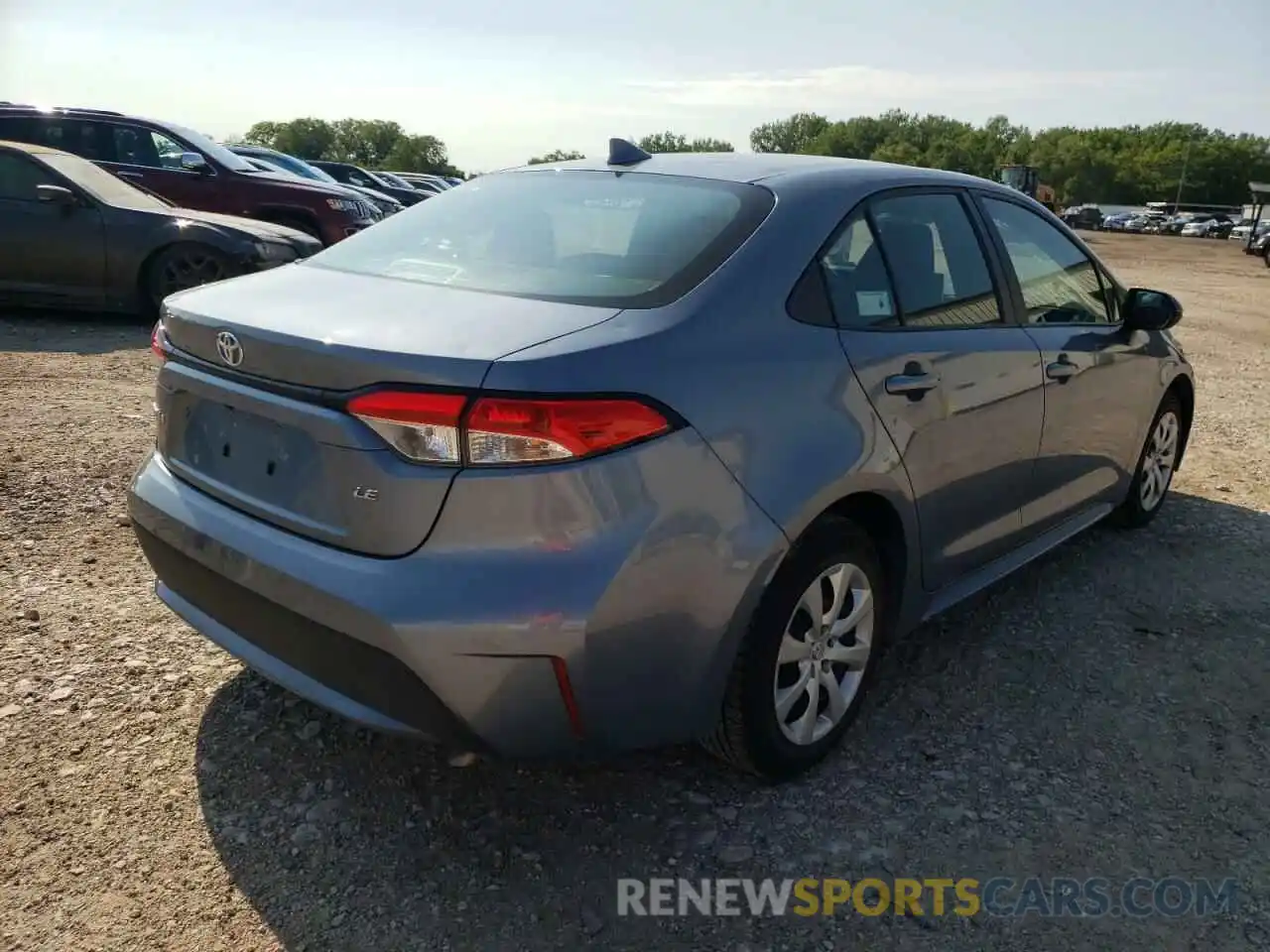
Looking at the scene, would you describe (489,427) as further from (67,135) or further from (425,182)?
(425,182)

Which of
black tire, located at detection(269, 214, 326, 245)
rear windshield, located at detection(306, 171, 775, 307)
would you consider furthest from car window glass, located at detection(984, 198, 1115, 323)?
black tire, located at detection(269, 214, 326, 245)

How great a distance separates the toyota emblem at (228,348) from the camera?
7.66 ft

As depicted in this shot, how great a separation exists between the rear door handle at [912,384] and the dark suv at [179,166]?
843 cm

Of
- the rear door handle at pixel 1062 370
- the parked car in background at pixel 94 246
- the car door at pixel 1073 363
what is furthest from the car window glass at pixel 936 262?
the parked car in background at pixel 94 246

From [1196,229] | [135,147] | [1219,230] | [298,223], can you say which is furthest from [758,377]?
[1219,230]

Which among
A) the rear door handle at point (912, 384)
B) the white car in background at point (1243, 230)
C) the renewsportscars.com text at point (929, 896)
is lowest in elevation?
the renewsportscars.com text at point (929, 896)

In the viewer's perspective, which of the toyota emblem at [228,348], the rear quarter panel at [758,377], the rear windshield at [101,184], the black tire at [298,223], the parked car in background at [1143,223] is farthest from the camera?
the parked car in background at [1143,223]

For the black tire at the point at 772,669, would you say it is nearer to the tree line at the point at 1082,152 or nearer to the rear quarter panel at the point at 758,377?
the rear quarter panel at the point at 758,377

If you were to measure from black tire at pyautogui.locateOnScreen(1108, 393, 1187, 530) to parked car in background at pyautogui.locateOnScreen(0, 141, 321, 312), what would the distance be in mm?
6443

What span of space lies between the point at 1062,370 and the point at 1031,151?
133 meters

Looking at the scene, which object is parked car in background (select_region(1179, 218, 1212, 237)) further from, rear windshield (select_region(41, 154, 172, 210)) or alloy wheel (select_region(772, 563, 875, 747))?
alloy wheel (select_region(772, 563, 875, 747))

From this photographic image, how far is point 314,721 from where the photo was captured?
9.50 ft

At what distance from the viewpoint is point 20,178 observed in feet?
27.3

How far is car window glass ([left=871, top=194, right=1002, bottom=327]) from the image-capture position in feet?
9.80
